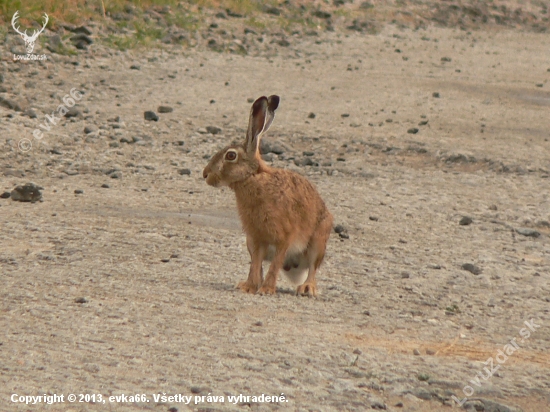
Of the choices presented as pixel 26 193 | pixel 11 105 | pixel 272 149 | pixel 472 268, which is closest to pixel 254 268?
pixel 472 268

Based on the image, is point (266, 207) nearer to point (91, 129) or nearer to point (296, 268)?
point (296, 268)

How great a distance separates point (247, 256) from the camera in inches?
276

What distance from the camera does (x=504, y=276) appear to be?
685 centimetres

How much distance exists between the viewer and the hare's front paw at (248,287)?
6043mm

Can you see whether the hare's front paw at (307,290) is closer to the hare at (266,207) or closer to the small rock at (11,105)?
the hare at (266,207)

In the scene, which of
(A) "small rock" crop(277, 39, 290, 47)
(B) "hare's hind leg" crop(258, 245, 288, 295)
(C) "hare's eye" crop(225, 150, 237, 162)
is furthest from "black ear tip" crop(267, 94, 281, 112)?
(A) "small rock" crop(277, 39, 290, 47)

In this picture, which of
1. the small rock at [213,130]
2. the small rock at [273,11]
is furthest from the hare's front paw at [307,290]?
the small rock at [273,11]

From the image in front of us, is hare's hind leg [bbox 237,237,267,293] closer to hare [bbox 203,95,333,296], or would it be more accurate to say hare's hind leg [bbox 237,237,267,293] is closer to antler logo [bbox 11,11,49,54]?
hare [bbox 203,95,333,296]

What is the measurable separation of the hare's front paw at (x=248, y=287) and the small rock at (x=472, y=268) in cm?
158

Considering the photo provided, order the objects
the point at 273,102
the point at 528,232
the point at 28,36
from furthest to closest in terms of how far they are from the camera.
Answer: the point at 28,36 → the point at 528,232 → the point at 273,102

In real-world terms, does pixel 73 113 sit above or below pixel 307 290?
below

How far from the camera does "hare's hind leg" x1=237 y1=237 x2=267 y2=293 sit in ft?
19.9

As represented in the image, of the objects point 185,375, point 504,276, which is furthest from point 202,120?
point 185,375

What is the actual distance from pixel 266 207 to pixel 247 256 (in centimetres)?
95
